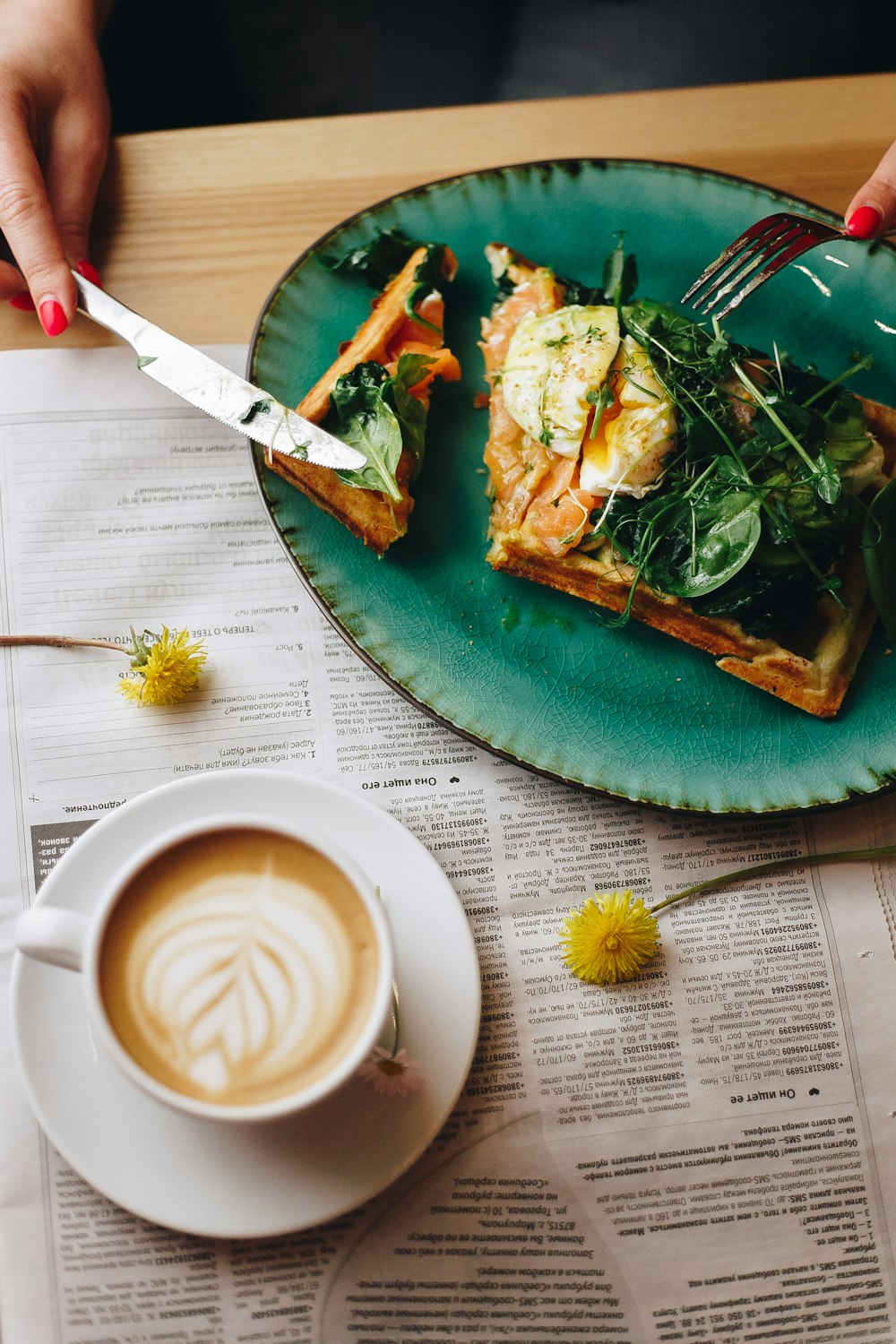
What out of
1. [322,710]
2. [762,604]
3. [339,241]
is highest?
[339,241]

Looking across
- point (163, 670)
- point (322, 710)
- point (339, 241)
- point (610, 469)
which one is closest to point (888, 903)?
point (610, 469)

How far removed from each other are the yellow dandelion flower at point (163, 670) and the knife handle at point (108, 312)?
1.63 ft

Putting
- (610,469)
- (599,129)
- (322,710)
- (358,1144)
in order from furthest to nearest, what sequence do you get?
1. (599,129)
2. (322,710)
3. (610,469)
4. (358,1144)

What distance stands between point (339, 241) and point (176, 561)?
628 millimetres

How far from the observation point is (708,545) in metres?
1.48

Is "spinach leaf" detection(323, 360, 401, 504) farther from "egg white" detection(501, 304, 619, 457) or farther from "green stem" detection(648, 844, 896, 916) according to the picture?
"green stem" detection(648, 844, 896, 916)

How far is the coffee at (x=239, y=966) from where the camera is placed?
44.5 inches

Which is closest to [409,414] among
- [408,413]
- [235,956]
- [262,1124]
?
[408,413]

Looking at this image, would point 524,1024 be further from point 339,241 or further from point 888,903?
point 339,241

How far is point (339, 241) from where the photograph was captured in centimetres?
165

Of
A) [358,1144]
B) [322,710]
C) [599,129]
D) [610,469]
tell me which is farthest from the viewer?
[599,129]

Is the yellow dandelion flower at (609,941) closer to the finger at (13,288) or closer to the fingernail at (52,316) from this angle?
the fingernail at (52,316)

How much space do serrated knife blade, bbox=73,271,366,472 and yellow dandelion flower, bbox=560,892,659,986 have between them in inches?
31.9

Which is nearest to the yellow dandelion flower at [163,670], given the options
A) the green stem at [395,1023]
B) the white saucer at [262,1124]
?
the white saucer at [262,1124]
